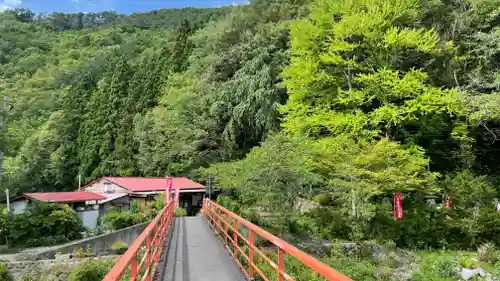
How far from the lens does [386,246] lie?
19156 mm

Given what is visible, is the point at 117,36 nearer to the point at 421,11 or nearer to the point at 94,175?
the point at 94,175

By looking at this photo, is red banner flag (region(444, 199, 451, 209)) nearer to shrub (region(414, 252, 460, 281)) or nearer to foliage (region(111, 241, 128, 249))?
A: shrub (region(414, 252, 460, 281))

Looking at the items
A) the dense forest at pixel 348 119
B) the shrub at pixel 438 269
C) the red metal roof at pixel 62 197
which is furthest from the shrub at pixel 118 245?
the shrub at pixel 438 269

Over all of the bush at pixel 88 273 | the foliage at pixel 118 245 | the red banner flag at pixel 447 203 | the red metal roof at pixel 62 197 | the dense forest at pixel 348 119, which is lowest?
the foliage at pixel 118 245

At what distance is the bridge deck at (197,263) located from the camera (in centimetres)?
655

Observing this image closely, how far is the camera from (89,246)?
1992 centimetres

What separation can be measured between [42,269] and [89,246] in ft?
15.9

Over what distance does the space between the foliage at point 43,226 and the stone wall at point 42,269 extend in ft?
30.8

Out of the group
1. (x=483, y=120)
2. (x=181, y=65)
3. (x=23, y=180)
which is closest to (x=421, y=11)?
(x=483, y=120)

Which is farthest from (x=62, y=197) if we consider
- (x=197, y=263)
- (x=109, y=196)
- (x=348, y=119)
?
(x=197, y=263)

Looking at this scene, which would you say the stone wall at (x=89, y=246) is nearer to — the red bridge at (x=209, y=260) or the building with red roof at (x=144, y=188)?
the building with red roof at (x=144, y=188)

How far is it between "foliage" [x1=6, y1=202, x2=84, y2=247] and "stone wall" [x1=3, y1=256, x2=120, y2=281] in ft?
30.8

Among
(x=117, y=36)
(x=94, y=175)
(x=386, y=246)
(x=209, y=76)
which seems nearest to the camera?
(x=386, y=246)

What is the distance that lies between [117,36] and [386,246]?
105m
